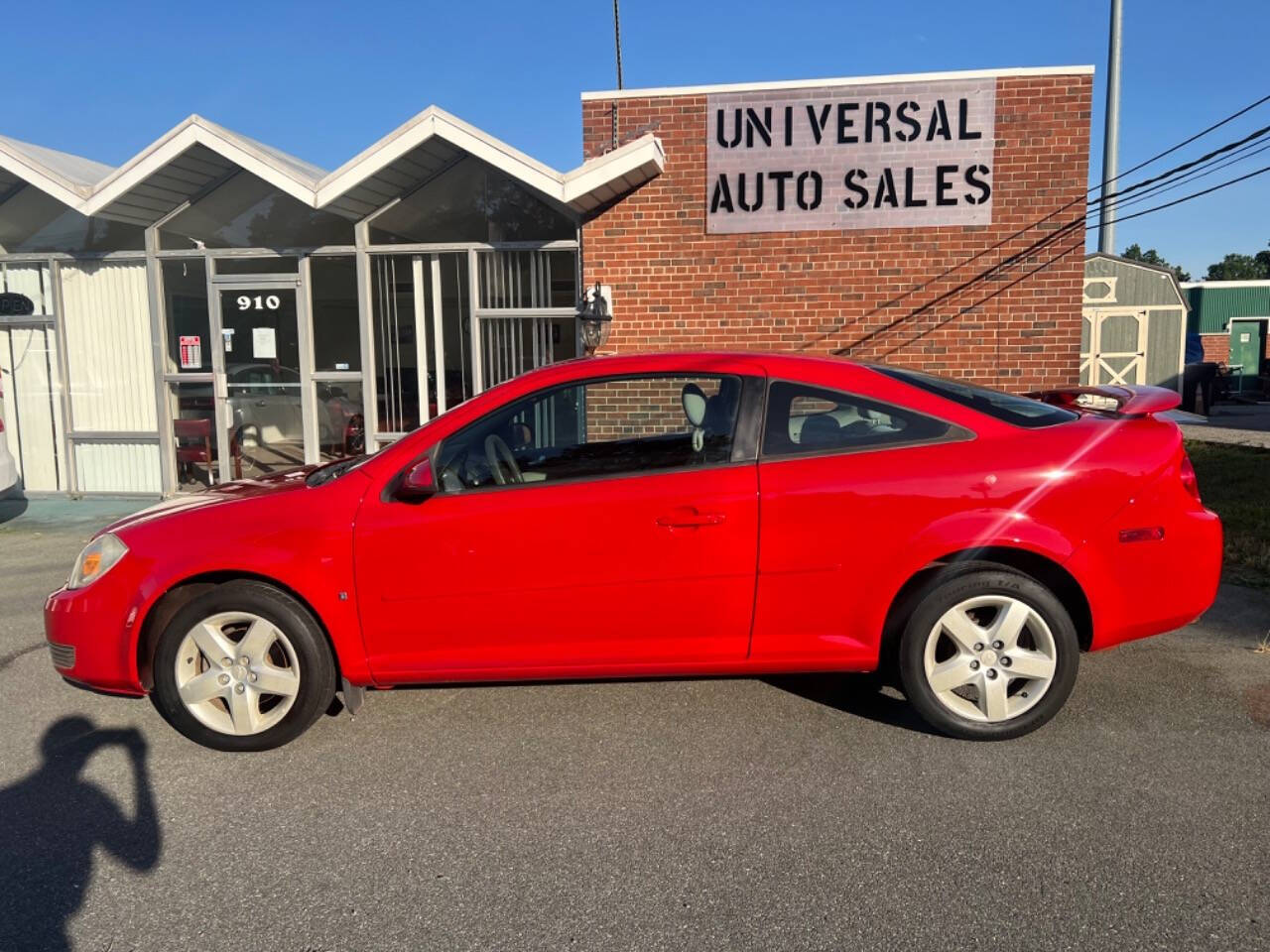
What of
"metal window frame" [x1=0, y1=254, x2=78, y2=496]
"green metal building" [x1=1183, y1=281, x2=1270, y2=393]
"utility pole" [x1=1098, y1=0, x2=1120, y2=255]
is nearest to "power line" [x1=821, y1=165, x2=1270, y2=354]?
"metal window frame" [x1=0, y1=254, x2=78, y2=496]

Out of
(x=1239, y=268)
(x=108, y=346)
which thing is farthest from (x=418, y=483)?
(x=1239, y=268)

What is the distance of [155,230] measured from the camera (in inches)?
391

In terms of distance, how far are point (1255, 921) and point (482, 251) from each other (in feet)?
27.3

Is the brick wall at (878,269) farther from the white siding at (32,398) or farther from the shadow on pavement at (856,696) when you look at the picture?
the white siding at (32,398)

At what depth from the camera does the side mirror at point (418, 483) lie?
12.2ft

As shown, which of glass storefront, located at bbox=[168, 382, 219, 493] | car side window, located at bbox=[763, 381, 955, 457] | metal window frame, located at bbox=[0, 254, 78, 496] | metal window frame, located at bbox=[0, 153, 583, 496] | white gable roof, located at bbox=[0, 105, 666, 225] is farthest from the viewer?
metal window frame, located at bbox=[0, 254, 78, 496]

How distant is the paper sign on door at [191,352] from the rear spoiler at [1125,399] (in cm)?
861

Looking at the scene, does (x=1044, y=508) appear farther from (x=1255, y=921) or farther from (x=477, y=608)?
(x=477, y=608)

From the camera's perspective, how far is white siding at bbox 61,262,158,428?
1014 centimetres

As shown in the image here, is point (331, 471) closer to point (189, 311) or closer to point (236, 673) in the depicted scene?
point (236, 673)

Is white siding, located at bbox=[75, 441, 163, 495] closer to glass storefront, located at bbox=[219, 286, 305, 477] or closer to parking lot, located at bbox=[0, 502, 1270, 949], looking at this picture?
glass storefront, located at bbox=[219, 286, 305, 477]

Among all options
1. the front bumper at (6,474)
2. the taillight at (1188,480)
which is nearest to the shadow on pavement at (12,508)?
the front bumper at (6,474)

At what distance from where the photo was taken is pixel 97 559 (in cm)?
389

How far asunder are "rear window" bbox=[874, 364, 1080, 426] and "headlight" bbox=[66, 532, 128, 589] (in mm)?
3270
